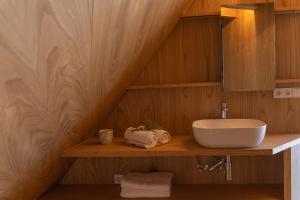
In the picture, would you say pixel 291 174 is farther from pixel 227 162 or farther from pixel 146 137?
pixel 146 137

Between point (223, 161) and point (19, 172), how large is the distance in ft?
4.41

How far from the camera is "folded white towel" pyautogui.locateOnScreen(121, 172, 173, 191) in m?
2.20

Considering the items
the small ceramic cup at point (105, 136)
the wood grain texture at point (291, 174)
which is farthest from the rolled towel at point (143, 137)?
the wood grain texture at point (291, 174)

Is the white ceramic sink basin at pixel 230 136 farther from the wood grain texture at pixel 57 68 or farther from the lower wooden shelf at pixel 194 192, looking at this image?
the wood grain texture at pixel 57 68

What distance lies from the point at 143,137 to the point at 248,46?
989mm

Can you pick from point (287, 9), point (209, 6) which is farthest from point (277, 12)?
point (209, 6)

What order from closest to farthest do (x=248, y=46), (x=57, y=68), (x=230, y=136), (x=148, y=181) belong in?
(x=57, y=68) → (x=230, y=136) → (x=148, y=181) → (x=248, y=46)

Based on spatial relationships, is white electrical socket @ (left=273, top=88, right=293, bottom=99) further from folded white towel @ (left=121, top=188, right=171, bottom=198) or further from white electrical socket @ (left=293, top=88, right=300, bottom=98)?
folded white towel @ (left=121, top=188, right=171, bottom=198)

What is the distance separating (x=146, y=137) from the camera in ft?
6.65

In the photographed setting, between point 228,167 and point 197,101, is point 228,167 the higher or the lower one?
the lower one

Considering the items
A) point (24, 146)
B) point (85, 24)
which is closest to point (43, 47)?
point (85, 24)

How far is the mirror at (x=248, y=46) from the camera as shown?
2.33 meters

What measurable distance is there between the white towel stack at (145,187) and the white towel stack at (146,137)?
29cm

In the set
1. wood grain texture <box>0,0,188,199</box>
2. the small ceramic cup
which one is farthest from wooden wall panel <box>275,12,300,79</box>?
the small ceramic cup
